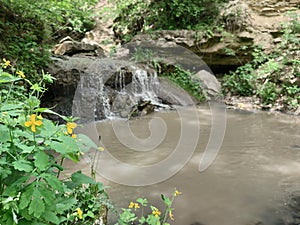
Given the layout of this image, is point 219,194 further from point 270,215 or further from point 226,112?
point 226,112

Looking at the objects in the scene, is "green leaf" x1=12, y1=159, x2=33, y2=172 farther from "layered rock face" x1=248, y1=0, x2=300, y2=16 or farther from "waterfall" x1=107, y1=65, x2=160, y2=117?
"layered rock face" x1=248, y1=0, x2=300, y2=16

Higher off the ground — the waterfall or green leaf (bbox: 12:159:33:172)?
green leaf (bbox: 12:159:33:172)

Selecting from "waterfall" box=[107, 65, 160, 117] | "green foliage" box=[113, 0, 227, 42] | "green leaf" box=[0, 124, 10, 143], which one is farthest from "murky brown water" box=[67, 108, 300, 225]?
"green foliage" box=[113, 0, 227, 42]

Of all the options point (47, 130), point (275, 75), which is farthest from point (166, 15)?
point (47, 130)

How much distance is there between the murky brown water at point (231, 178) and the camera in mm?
A: 2234

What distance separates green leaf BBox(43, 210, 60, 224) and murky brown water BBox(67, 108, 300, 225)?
114 centimetres

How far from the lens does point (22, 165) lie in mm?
1035

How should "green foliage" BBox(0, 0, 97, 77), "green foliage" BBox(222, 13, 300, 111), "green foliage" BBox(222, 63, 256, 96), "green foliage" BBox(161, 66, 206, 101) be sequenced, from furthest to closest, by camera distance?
1. "green foliage" BBox(161, 66, 206, 101)
2. "green foliage" BBox(222, 63, 256, 96)
3. "green foliage" BBox(222, 13, 300, 111)
4. "green foliage" BBox(0, 0, 97, 77)

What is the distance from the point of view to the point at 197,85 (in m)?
8.26

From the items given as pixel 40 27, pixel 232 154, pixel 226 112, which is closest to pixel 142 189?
pixel 232 154

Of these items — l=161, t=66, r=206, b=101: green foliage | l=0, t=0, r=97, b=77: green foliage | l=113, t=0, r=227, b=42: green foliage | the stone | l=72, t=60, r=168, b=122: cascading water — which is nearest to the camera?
l=0, t=0, r=97, b=77: green foliage

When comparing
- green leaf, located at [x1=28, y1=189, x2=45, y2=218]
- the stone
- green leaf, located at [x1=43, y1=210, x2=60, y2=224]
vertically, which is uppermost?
green leaf, located at [x1=28, y1=189, x2=45, y2=218]

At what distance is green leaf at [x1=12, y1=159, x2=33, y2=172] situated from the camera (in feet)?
3.32

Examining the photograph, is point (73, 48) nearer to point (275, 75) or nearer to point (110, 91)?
point (110, 91)
